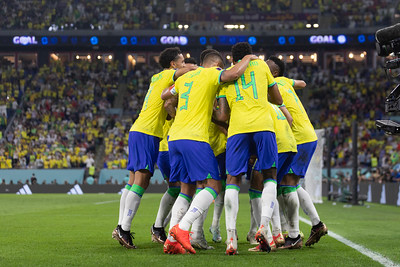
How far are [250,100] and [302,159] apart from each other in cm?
160

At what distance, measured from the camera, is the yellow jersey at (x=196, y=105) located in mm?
7926

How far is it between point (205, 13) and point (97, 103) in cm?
1054

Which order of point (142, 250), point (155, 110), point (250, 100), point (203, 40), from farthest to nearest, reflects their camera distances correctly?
point (203, 40)
point (155, 110)
point (142, 250)
point (250, 100)

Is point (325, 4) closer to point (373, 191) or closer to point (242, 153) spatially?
point (373, 191)

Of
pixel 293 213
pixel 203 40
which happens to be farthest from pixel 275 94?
pixel 203 40

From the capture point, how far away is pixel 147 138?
890cm

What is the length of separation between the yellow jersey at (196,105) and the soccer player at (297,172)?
146cm

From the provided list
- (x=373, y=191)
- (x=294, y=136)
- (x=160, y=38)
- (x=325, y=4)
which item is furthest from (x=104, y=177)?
(x=294, y=136)

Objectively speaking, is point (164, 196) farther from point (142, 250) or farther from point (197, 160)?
point (197, 160)

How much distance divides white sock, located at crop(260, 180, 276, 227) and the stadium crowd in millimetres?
40740

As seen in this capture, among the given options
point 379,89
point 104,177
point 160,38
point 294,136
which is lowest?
point 104,177

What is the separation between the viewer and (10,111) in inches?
1746

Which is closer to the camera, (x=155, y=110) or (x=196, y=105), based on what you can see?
(x=196, y=105)

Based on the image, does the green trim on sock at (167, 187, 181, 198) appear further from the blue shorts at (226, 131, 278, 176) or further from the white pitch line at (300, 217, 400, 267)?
the white pitch line at (300, 217, 400, 267)
